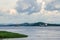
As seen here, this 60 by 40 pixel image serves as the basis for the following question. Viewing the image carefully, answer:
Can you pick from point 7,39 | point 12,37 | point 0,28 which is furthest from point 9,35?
point 0,28

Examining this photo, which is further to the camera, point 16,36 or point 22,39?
point 16,36

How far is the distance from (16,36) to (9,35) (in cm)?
90

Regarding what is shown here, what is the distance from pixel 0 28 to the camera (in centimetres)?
3127

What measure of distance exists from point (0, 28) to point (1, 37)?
6721 mm

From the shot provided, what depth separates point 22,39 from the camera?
24.3m

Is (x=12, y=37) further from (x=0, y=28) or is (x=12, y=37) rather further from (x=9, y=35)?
(x=0, y=28)

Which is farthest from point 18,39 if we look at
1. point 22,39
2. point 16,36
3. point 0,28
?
point 0,28

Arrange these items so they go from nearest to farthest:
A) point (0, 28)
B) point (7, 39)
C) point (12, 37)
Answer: point (7, 39) → point (12, 37) → point (0, 28)

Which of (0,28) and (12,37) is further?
(0,28)

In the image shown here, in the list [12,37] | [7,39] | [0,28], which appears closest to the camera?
[7,39]

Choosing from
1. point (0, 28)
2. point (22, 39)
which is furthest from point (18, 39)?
point (0, 28)

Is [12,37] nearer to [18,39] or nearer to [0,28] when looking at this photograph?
[18,39]

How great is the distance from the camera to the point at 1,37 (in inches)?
970

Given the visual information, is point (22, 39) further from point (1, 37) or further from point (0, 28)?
point (0, 28)
